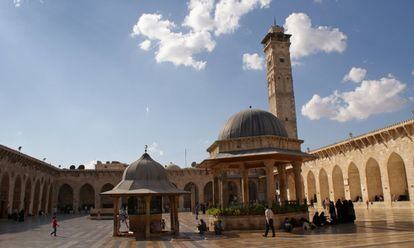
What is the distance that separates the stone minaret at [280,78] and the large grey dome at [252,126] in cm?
3111

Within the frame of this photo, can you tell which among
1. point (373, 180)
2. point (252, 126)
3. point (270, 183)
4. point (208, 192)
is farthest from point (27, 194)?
point (373, 180)

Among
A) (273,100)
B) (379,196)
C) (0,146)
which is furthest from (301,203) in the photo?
(273,100)

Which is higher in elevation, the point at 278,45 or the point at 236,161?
the point at 278,45

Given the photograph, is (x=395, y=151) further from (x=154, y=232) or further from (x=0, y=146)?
(x=0, y=146)

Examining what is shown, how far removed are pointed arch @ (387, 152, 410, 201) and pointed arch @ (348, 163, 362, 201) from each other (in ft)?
15.9

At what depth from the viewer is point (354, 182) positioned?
32344 mm

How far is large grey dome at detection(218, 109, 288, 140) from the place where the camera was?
16.5 m

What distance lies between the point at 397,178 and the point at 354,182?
5187 millimetres

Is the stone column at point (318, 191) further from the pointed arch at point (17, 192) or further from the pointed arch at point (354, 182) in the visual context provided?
the pointed arch at point (17, 192)

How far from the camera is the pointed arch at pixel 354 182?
32250 millimetres

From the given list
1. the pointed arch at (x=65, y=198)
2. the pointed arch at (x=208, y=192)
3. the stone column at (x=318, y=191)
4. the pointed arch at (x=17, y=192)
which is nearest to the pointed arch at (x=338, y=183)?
the stone column at (x=318, y=191)

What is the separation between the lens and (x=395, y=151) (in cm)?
2636

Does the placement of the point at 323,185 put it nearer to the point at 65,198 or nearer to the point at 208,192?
the point at 208,192

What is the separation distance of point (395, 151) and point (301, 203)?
42.9 ft
